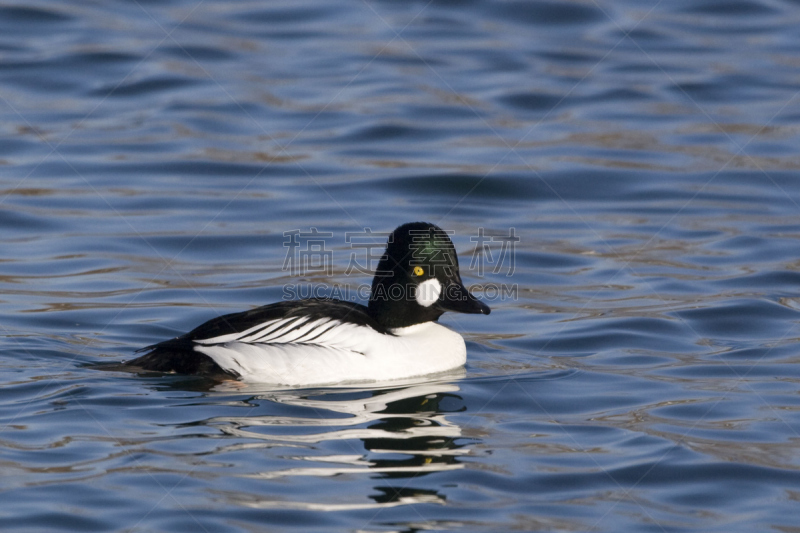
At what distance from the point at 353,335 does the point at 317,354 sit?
0.31 m

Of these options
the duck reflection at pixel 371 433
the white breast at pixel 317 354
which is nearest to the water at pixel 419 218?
the duck reflection at pixel 371 433

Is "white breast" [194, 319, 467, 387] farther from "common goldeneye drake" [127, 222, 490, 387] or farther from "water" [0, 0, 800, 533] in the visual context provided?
"water" [0, 0, 800, 533]

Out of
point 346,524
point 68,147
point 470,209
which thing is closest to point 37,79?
point 68,147

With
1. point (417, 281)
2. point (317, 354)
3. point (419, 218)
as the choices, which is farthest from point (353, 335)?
point (419, 218)

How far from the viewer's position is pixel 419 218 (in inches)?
472

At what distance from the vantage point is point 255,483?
230 inches

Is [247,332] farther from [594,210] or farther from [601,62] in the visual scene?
[601,62]

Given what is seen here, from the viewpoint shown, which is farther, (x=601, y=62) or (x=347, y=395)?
(x=601, y=62)

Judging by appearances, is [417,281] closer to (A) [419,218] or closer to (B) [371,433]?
(B) [371,433]

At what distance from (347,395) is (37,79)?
10834 millimetres

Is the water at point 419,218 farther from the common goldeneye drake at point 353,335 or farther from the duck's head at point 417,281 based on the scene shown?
the duck's head at point 417,281

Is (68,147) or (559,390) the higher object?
(68,147)

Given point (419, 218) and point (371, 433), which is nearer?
point (371, 433)

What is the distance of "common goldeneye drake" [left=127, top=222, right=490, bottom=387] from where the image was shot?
293 inches
